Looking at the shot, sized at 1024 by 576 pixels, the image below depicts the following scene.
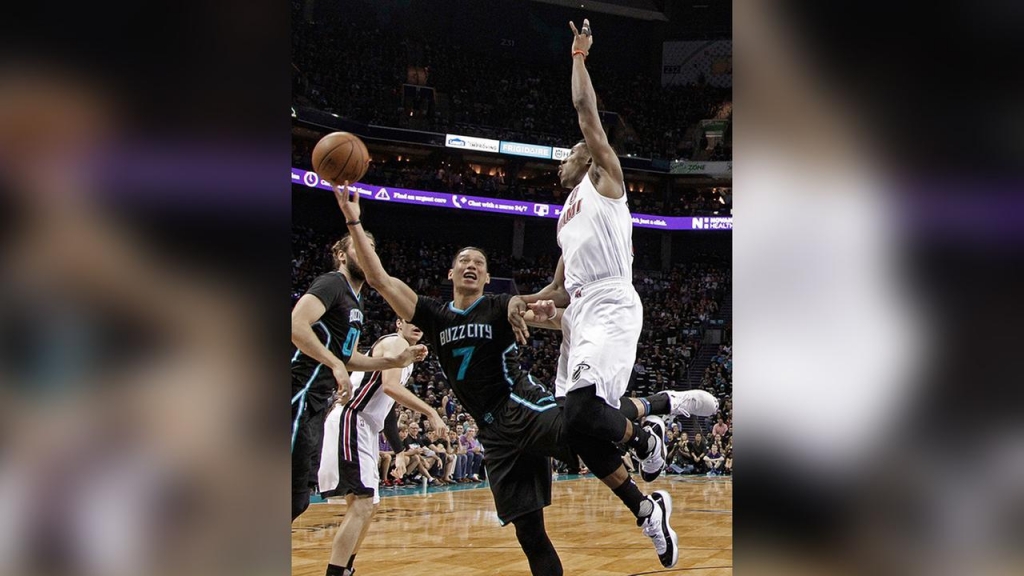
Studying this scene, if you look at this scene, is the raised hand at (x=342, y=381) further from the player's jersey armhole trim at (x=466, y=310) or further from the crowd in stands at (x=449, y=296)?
the crowd in stands at (x=449, y=296)

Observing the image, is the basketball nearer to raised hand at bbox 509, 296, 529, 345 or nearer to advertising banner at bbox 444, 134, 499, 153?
raised hand at bbox 509, 296, 529, 345

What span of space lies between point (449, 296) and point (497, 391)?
18.3 metres

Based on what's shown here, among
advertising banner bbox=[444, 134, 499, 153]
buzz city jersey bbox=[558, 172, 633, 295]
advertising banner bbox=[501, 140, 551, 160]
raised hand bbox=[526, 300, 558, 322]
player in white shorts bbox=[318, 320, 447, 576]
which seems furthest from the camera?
advertising banner bbox=[501, 140, 551, 160]

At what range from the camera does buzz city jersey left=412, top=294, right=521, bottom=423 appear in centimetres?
504

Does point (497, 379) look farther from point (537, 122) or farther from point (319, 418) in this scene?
point (537, 122)

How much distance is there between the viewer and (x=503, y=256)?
1011 inches

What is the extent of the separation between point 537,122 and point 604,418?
23.1m

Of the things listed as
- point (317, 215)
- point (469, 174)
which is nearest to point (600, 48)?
point (469, 174)

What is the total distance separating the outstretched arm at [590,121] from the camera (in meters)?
4.67

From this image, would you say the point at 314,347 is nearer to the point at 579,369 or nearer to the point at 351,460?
the point at 351,460

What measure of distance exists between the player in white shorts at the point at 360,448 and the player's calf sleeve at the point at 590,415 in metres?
1.45

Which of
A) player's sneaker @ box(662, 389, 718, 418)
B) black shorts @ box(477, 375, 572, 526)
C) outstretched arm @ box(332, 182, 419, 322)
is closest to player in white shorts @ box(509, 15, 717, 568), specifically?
black shorts @ box(477, 375, 572, 526)

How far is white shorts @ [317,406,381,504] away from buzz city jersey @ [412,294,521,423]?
1.09 metres
